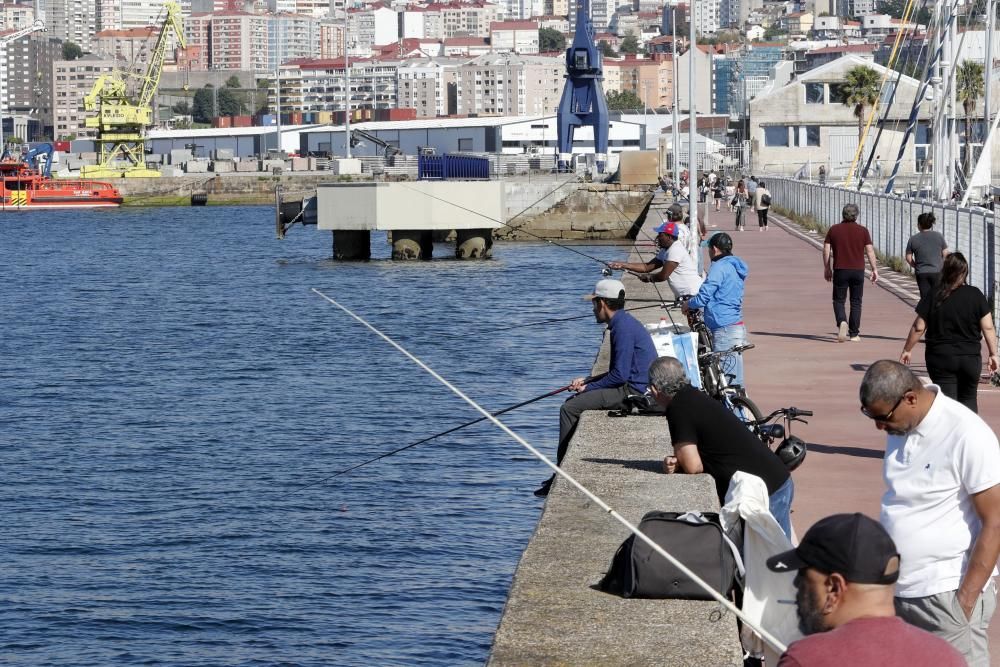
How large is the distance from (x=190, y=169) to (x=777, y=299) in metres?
104

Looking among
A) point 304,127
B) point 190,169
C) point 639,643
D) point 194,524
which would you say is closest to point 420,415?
point 194,524

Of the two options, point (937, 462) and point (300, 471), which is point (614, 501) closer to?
point (937, 462)

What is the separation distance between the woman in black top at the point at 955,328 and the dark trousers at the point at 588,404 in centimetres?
215

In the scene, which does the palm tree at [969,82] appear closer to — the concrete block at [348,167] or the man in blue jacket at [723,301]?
the concrete block at [348,167]

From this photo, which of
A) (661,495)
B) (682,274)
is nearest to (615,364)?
(661,495)

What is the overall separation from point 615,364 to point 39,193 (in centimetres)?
10169

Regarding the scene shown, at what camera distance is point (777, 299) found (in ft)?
83.0

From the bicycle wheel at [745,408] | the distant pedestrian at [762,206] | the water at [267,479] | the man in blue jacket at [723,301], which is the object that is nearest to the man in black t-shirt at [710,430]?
the bicycle wheel at [745,408]

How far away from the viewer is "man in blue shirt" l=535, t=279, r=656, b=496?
11.3m

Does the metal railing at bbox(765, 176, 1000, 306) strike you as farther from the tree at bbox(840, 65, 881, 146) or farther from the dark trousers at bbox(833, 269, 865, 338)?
the tree at bbox(840, 65, 881, 146)

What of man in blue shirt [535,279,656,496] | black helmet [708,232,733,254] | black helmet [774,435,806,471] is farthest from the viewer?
black helmet [708,232,733,254]

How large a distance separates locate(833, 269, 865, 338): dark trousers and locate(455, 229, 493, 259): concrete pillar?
32761 millimetres

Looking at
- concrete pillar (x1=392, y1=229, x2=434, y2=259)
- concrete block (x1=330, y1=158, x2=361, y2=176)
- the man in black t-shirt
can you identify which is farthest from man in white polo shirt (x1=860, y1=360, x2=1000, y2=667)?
concrete block (x1=330, y1=158, x2=361, y2=176)

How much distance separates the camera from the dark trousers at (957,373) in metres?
10.9
